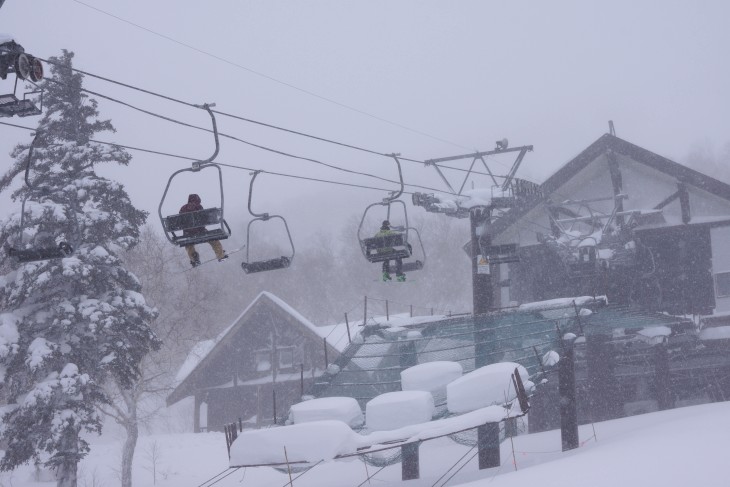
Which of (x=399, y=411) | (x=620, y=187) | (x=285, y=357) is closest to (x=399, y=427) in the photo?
(x=399, y=411)

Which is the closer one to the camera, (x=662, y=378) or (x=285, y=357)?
(x=662, y=378)

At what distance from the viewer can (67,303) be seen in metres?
17.6

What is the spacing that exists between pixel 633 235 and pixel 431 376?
1012cm

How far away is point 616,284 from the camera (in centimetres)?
2183

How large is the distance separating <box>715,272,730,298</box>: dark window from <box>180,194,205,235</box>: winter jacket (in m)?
17.4

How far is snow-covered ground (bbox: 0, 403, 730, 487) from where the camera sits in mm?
8172

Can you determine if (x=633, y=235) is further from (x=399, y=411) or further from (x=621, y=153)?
(x=399, y=411)

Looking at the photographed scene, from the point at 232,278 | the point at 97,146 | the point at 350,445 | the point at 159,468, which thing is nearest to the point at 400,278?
the point at 350,445

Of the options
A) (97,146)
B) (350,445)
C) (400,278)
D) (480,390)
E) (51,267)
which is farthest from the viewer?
(97,146)

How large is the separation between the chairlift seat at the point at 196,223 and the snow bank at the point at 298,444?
3821 millimetres

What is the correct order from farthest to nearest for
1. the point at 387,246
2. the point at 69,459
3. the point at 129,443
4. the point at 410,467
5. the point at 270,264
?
the point at 129,443 → the point at 69,459 → the point at 410,467 → the point at 387,246 → the point at 270,264

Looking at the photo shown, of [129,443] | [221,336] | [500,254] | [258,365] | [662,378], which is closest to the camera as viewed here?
[500,254]

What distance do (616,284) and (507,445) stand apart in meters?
6.24

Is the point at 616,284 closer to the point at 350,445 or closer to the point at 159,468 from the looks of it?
the point at 350,445
